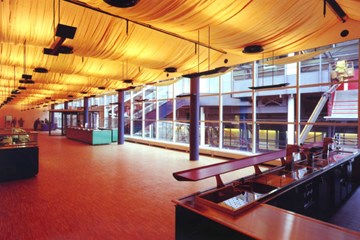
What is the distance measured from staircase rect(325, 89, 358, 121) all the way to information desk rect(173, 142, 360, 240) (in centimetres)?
387

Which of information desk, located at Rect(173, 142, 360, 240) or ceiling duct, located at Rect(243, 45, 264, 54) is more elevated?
ceiling duct, located at Rect(243, 45, 264, 54)

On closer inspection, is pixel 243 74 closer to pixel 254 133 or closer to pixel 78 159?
pixel 254 133

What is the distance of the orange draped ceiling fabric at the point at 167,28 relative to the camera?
4.16 metres

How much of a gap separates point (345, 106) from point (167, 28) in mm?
6596

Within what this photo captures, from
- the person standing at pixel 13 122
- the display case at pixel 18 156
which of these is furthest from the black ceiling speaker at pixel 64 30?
the person standing at pixel 13 122

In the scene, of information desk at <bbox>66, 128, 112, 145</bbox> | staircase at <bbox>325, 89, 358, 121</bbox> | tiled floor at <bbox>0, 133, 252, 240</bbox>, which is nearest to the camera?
tiled floor at <bbox>0, 133, 252, 240</bbox>

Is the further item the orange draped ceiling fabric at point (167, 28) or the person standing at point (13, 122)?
the person standing at point (13, 122)

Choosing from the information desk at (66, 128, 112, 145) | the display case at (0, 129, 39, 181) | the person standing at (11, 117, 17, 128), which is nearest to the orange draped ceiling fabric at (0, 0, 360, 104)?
the display case at (0, 129, 39, 181)

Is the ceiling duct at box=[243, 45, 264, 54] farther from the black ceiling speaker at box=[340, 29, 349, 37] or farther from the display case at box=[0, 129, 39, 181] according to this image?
the display case at box=[0, 129, 39, 181]

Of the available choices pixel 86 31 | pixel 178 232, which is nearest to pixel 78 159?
pixel 86 31

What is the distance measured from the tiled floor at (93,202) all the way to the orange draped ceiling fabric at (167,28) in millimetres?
3468

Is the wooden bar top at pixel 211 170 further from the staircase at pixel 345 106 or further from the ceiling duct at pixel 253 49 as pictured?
the staircase at pixel 345 106

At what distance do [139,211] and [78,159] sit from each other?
5.77 meters

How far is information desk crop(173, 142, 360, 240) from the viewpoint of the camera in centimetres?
169
